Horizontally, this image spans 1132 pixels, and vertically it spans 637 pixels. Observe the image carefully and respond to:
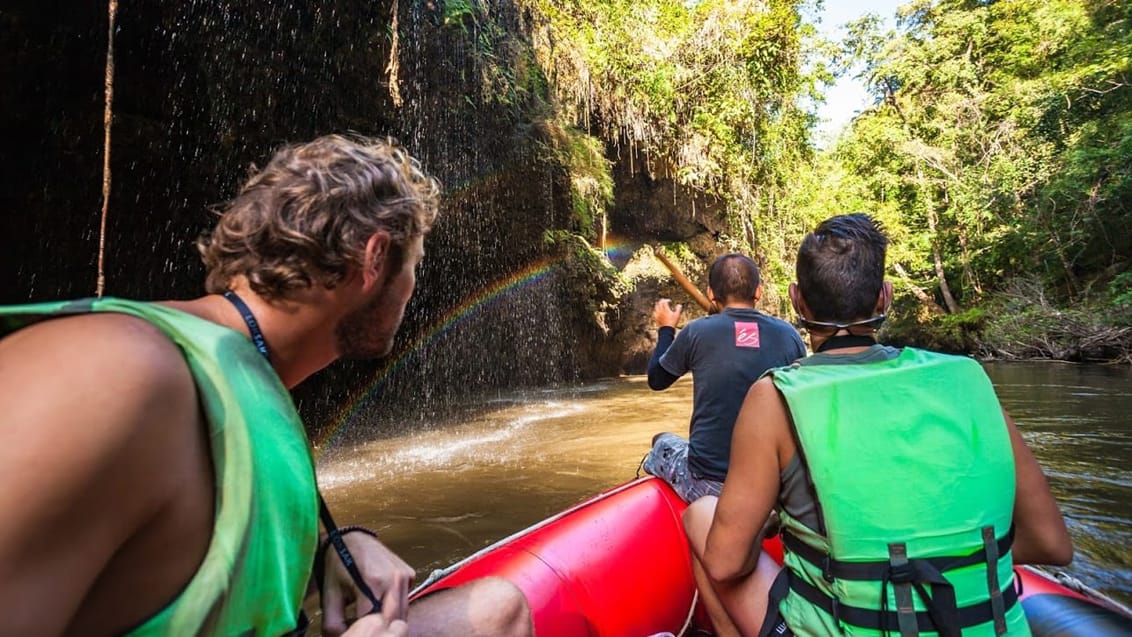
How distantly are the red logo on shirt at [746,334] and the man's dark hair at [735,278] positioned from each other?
179 mm

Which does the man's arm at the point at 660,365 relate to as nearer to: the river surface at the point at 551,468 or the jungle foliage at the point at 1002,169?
the river surface at the point at 551,468

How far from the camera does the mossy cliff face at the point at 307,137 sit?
17.5 ft

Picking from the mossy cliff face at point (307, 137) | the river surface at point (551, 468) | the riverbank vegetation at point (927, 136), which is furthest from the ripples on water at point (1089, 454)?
the mossy cliff face at point (307, 137)

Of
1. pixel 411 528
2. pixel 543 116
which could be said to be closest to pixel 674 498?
pixel 411 528

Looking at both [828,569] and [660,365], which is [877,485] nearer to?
[828,569]

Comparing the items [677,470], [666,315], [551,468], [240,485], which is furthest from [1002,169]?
[240,485]

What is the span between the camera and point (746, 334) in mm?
2734

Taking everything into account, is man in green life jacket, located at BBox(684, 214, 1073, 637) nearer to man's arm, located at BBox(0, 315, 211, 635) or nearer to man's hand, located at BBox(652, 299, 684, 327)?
man's arm, located at BBox(0, 315, 211, 635)

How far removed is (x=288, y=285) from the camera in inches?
39.0

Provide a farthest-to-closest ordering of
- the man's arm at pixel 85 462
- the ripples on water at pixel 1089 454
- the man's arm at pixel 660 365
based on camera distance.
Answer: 1. the ripples on water at pixel 1089 454
2. the man's arm at pixel 660 365
3. the man's arm at pixel 85 462

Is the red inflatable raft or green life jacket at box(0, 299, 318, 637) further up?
→ green life jacket at box(0, 299, 318, 637)

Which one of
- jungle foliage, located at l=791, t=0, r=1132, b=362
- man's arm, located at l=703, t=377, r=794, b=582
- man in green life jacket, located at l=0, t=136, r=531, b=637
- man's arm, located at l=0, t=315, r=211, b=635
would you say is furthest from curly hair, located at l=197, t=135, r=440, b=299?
jungle foliage, located at l=791, t=0, r=1132, b=362

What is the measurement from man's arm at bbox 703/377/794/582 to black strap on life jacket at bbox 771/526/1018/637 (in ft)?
0.67

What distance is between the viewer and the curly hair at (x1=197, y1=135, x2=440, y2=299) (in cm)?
98
